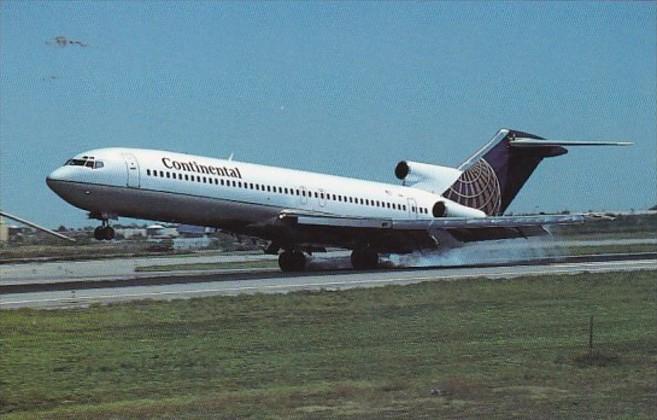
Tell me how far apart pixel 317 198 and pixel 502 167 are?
13.9 metres

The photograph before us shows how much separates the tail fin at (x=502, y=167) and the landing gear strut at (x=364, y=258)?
31.6 ft

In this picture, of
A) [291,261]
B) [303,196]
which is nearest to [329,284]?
[291,261]

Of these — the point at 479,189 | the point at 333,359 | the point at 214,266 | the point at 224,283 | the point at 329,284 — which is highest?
the point at 479,189

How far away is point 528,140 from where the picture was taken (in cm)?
5256

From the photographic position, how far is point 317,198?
137 ft

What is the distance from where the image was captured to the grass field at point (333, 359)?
484 inches

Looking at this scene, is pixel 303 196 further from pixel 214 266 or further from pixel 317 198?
pixel 214 266

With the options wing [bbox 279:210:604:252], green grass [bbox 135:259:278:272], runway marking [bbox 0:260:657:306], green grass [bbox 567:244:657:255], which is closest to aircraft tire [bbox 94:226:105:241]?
runway marking [bbox 0:260:657:306]

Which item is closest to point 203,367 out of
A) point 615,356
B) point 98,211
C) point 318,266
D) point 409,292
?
point 615,356

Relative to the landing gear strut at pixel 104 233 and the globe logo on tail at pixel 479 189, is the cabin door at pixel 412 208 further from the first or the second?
the landing gear strut at pixel 104 233

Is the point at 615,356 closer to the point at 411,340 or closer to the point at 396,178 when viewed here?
the point at 411,340

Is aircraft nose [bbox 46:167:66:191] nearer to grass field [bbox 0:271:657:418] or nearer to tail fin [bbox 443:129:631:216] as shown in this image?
grass field [bbox 0:271:657:418]

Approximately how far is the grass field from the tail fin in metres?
26.5

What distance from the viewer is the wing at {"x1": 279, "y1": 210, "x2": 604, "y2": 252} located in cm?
4019
